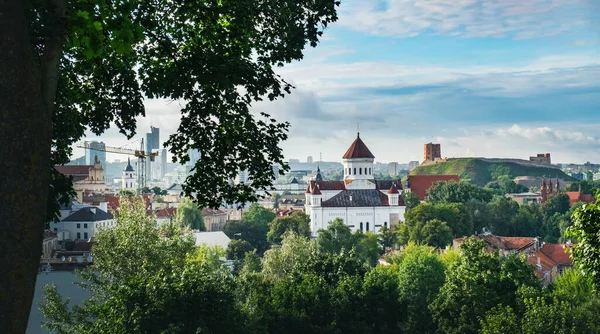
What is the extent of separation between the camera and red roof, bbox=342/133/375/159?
12717 cm

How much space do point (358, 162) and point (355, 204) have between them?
9.17 m

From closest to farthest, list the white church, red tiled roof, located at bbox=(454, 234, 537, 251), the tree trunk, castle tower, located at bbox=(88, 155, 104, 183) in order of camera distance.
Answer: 1. the tree trunk
2. red tiled roof, located at bbox=(454, 234, 537, 251)
3. the white church
4. castle tower, located at bbox=(88, 155, 104, 183)

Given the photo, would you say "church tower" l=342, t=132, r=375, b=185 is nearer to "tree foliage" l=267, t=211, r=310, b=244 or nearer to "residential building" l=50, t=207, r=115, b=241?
"tree foliage" l=267, t=211, r=310, b=244

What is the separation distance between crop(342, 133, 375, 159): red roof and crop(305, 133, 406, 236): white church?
4724mm

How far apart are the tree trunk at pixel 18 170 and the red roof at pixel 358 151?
396ft

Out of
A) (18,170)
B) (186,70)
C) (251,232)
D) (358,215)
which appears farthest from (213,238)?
(18,170)

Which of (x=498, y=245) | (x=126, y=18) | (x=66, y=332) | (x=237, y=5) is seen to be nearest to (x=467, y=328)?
(x=66, y=332)

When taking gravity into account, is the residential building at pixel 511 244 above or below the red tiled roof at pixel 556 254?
above

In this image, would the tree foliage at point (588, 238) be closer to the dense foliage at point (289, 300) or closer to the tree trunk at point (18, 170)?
the dense foliage at point (289, 300)

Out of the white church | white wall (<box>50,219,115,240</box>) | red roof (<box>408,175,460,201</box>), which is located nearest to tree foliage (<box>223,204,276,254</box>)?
the white church

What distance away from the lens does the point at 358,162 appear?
414 ft

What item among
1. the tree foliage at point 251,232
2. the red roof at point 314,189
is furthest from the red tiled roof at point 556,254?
the red roof at point 314,189

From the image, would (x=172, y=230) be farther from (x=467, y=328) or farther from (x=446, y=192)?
(x=446, y=192)

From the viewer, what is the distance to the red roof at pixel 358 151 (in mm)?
127169
